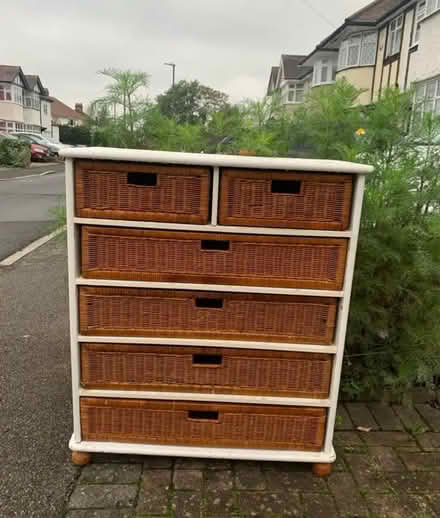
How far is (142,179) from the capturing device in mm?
1820

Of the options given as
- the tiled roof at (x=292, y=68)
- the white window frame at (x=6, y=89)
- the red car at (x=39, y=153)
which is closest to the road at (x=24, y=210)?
the red car at (x=39, y=153)

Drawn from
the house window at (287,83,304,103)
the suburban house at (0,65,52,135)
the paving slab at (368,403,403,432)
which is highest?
the suburban house at (0,65,52,135)

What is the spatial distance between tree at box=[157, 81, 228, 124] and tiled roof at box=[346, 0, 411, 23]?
17845mm

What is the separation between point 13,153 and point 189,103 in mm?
19371

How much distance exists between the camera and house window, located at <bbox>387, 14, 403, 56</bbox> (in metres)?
19.1

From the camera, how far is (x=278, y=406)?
2049mm

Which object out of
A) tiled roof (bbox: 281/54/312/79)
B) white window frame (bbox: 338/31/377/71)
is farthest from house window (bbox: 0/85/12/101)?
white window frame (bbox: 338/31/377/71)

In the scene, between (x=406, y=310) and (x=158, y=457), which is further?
(x=406, y=310)

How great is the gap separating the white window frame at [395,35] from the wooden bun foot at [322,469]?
68.6ft

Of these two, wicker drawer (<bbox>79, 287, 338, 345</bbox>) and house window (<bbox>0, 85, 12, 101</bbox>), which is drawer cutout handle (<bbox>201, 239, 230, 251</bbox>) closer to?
wicker drawer (<bbox>79, 287, 338, 345</bbox>)

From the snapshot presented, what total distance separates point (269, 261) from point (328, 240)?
26cm

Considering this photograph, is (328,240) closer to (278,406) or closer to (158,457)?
(278,406)

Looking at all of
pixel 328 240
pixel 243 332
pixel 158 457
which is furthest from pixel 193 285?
pixel 158 457

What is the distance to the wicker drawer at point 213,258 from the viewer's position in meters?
1.85
